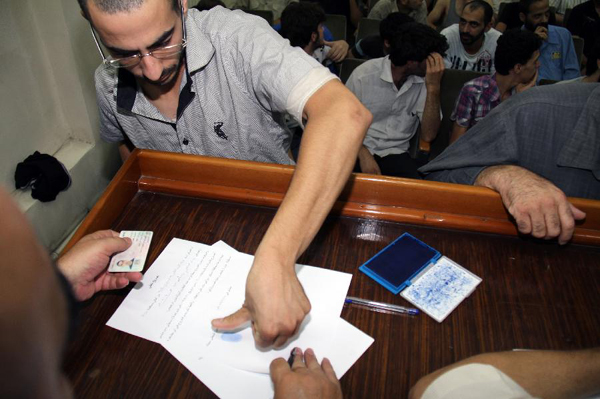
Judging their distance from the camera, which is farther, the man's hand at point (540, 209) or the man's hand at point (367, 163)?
the man's hand at point (367, 163)

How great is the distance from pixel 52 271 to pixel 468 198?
993 mm

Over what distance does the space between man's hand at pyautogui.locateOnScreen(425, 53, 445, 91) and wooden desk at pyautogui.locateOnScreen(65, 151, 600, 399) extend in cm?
186

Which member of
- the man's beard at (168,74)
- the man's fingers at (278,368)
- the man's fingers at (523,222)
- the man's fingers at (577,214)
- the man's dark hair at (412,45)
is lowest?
the man's dark hair at (412,45)

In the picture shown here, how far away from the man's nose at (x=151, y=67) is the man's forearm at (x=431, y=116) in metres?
1.96

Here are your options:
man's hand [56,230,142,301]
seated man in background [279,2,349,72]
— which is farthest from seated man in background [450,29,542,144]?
man's hand [56,230,142,301]

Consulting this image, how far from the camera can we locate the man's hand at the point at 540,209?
3.50 feet

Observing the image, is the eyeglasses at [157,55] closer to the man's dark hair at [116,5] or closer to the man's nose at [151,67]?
the man's nose at [151,67]

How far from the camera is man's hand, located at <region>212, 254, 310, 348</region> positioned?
792mm

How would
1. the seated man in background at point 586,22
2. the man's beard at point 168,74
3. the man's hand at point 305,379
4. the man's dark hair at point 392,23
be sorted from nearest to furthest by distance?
the man's hand at point 305,379
the man's beard at point 168,74
the man's dark hair at point 392,23
the seated man in background at point 586,22

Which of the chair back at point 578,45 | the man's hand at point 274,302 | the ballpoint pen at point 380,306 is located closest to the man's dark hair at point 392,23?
the chair back at point 578,45

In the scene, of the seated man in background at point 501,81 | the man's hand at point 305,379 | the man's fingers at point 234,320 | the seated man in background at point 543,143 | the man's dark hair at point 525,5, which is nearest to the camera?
→ the man's hand at point 305,379

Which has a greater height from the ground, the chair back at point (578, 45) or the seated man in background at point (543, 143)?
the seated man in background at point (543, 143)

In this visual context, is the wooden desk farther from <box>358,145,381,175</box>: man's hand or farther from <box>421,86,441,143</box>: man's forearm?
<box>421,86,441,143</box>: man's forearm

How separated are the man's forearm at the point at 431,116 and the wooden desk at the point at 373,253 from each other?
67.2 inches
